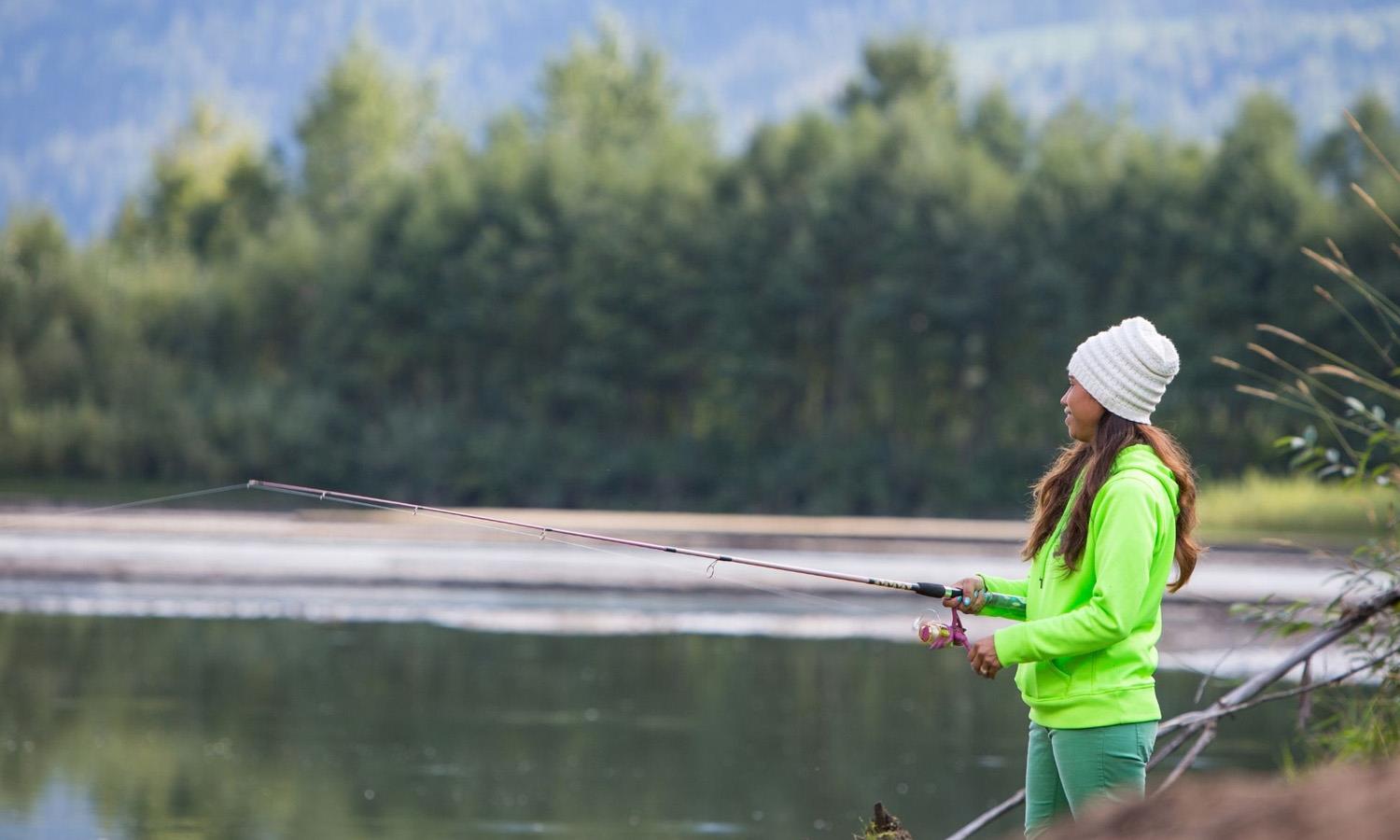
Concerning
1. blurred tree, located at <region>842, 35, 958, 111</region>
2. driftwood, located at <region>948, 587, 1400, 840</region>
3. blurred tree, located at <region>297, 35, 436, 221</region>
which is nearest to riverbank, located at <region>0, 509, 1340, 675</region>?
driftwood, located at <region>948, 587, 1400, 840</region>

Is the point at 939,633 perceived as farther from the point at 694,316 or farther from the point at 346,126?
the point at 346,126

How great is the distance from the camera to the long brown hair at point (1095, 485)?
156 inches

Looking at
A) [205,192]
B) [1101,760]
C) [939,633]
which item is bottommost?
[1101,760]

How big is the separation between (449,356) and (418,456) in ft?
12.2

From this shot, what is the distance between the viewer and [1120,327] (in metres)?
4.07

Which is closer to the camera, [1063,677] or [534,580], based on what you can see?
[1063,677]

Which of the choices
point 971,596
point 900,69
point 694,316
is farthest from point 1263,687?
point 900,69

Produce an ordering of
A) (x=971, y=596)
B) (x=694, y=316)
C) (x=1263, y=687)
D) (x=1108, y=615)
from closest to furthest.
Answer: (x=1108, y=615), (x=971, y=596), (x=1263, y=687), (x=694, y=316)

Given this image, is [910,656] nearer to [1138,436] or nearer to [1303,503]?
[1138,436]

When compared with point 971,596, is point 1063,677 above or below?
below

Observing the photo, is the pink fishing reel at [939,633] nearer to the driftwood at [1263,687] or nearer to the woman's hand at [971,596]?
the woman's hand at [971,596]

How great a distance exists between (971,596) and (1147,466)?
0.54 m

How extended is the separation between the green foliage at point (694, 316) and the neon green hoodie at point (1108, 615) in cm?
2943

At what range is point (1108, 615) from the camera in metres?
3.80
